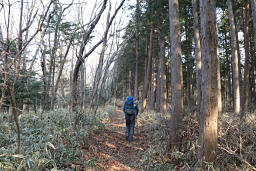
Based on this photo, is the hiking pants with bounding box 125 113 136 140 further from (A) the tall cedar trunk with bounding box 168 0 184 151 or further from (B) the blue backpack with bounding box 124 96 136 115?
(A) the tall cedar trunk with bounding box 168 0 184 151

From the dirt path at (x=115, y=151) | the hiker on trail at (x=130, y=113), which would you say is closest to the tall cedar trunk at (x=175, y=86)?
the dirt path at (x=115, y=151)

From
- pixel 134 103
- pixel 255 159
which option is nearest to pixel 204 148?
pixel 255 159

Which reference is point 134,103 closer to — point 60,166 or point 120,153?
point 120,153

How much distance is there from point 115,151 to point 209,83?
372cm

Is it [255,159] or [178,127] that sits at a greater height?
[178,127]

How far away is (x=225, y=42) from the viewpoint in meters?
16.6

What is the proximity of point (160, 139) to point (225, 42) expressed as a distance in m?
14.0

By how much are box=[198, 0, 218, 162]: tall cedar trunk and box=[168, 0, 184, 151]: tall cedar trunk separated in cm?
161

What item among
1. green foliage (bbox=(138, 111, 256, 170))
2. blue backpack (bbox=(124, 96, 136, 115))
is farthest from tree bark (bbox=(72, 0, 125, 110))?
green foliage (bbox=(138, 111, 256, 170))

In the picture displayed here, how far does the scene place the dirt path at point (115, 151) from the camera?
4695mm

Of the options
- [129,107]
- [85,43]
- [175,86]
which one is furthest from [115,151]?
[85,43]

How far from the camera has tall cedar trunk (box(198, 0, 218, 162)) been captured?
3.62 m

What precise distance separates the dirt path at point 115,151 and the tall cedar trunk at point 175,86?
117 cm

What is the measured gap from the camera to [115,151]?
5.84 meters
